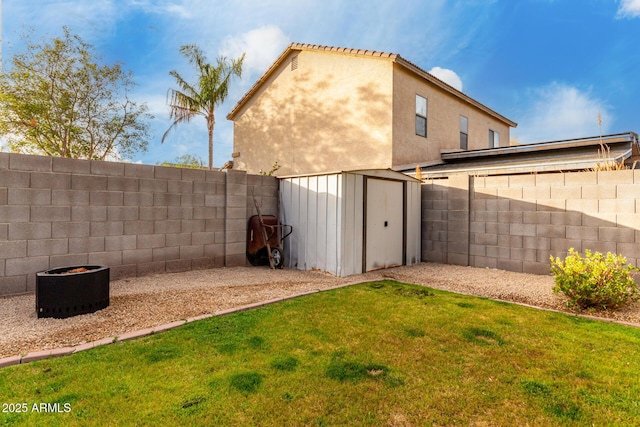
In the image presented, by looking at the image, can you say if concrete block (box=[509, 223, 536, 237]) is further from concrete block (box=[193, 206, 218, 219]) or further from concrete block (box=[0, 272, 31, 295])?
concrete block (box=[0, 272, 31, 295])

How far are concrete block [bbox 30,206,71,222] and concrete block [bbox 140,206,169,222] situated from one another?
1.20 metres

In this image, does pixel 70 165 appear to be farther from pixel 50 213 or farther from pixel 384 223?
pixel 384 223

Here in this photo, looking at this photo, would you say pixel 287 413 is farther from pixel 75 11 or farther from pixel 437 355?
pixel 75 11

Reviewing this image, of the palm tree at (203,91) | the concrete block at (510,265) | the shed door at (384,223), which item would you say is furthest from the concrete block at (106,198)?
the palm tree at (203,91)

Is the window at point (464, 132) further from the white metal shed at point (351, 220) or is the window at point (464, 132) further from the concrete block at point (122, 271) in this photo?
the concrete block at point (122, 271)

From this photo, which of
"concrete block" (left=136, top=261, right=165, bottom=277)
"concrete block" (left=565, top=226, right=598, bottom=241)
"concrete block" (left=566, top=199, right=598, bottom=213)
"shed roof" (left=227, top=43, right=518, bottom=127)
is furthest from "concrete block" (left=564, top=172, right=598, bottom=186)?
"concrete block" (left=136, top=261, right=165, bottom=277)

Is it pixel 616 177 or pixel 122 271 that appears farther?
pixel 122 271

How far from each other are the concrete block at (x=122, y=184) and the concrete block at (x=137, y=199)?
98 millimetres

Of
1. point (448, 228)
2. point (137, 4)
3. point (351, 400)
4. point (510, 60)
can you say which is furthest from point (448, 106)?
point (510, 60)

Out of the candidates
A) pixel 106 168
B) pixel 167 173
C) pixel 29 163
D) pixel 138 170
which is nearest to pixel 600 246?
pixel 167 173

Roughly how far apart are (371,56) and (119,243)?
997 cm

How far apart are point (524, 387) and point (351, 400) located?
1.43m

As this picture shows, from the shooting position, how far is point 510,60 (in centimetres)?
2834

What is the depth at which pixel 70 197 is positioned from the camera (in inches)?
230
